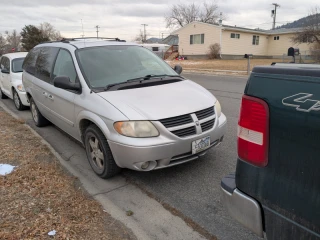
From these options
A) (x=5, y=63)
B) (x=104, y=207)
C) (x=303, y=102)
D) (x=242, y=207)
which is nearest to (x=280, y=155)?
(x=303, y=102)

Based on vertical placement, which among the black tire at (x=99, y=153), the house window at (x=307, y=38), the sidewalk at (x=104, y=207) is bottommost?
the sidewalk at (x=104, y=207)

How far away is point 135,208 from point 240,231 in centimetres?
113

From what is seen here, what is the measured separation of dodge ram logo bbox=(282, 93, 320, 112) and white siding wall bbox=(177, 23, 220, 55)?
32999 mm

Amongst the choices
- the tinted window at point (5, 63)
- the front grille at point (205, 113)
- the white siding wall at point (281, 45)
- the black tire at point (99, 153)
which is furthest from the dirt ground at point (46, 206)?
the white siding wall at point (281, 45)

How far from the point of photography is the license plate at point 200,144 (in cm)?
336

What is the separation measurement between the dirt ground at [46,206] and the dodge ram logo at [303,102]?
73.8 inches

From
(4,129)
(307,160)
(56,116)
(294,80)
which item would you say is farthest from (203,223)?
(4,129)

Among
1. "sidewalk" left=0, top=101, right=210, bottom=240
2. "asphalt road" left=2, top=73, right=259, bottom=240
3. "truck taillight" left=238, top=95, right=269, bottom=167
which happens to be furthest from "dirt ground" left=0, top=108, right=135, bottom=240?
"truck taillight" left=238, top=95, right=269, bottom=167

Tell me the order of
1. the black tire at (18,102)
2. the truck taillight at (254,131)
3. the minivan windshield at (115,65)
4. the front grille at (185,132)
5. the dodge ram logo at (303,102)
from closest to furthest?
the dodge ram logo at (303,102)
the truck taillight at (254,131)
the front grille at (185,132)
the minivan windshield at (115,65)
the black tire at (18,102)

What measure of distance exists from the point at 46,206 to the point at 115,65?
2.19 metres

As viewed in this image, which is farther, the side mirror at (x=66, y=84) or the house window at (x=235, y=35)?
the house window at (x=235, y=35)

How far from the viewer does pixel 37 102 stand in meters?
5.77

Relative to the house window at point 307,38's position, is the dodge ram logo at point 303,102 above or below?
below

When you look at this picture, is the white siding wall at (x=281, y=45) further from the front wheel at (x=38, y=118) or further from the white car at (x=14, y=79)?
the front wheel at (x=38, y=118)
